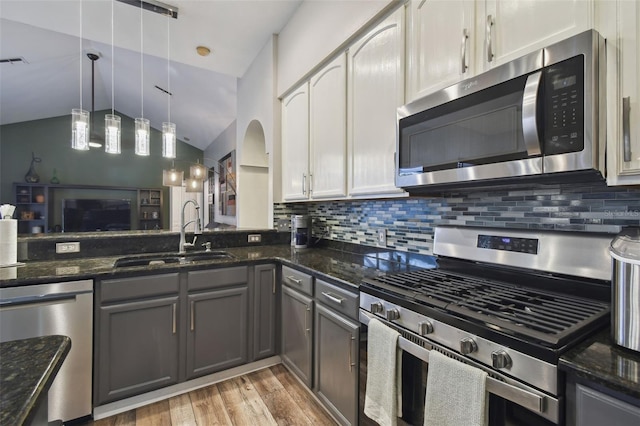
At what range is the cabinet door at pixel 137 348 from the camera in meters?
1.74

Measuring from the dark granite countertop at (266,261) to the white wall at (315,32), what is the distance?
1504mm

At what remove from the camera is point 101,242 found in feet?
7.17

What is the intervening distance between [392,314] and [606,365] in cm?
62

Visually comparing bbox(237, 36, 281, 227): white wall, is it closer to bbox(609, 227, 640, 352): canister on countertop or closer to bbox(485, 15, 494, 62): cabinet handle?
bbox(485, 15, 494, 62): cabinet handle

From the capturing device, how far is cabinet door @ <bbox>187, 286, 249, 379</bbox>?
199 cm

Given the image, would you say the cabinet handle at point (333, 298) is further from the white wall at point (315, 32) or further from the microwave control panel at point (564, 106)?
the white wall at point (315, 32)

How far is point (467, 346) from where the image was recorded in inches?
35.5

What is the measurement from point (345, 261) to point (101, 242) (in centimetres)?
181

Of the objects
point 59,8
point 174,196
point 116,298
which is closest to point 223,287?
point 116,298

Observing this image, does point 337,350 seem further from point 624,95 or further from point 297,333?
point 624,95

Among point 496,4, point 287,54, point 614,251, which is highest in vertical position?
point 287,54

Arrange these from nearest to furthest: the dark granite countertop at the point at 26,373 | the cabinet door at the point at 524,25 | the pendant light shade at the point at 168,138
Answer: the dark granite countertop at the point at 26,373 < the cabinet door at the point at 524,25 < the pendant light shade at the point at 168,138

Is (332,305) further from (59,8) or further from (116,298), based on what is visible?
(59,8)

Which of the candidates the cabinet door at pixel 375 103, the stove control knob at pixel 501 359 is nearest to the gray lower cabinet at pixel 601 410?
the stove control knob at pixel 501 359
